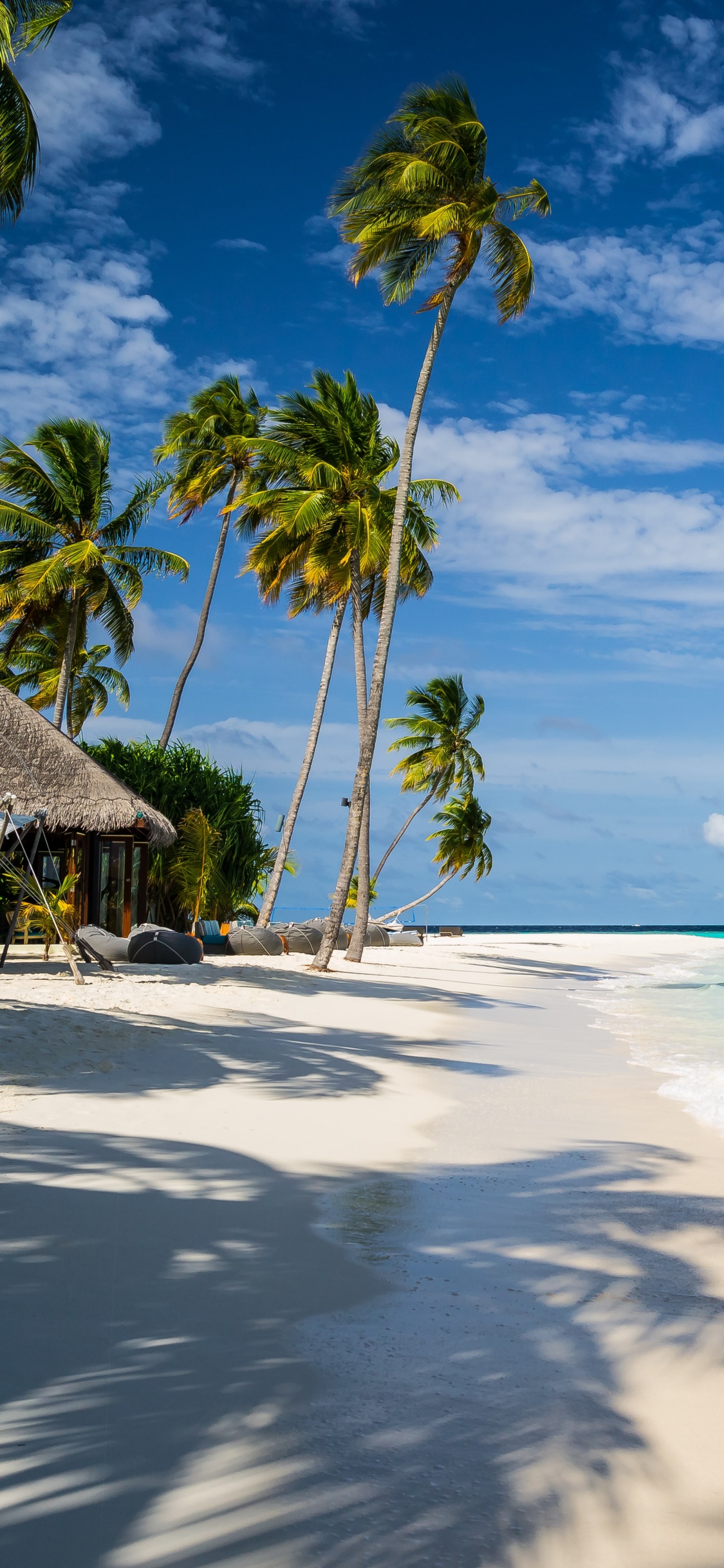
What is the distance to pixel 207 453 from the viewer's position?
23859 millimetres

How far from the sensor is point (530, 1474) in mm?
2090

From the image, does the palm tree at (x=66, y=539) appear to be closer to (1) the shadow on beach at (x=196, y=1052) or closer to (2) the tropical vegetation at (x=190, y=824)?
(2) the tropical vegetation at (x=190, y=824)

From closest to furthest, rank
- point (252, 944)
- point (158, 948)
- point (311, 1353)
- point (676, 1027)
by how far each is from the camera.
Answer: point (311, 1353), point (676, 1027), point (158, 948), point (252, 944)

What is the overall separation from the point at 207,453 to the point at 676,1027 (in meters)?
17.3

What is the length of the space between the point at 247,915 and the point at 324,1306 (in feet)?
69.1

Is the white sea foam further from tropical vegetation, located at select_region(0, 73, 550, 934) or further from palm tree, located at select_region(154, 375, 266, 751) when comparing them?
palm tree, located at select_region(154, 375, 266, 751)

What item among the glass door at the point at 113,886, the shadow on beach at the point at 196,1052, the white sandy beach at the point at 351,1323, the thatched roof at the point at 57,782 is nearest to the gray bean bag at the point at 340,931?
the glass door at the point at 113,886

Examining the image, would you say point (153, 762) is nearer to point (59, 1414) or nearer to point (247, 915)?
point (247, 915)

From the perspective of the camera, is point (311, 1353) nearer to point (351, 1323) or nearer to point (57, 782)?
point (351, 1323)

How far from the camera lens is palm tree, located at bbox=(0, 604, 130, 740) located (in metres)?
25.0

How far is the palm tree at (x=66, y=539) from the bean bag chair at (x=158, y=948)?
757 centimetres

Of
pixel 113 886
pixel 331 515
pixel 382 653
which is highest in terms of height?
pixel 331 515

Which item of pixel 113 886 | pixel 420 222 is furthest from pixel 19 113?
pixel 113 886

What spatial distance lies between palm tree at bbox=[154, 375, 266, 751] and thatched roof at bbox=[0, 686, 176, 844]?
843 centimetres
